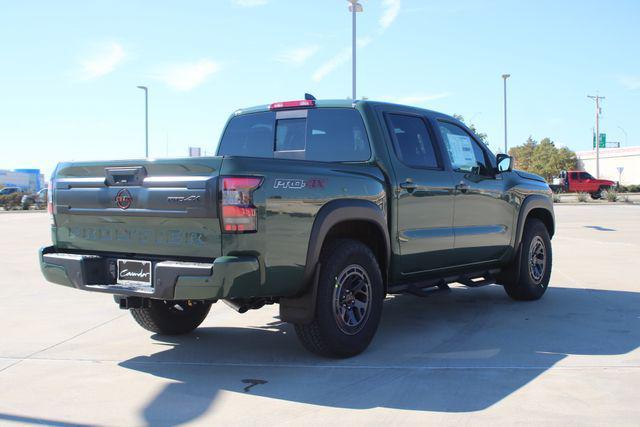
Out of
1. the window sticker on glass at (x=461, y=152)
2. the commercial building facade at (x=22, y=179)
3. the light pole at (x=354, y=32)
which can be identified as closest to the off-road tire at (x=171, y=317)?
the window sticker on glass at (x=461, y=152)

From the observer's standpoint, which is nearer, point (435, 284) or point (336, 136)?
point (336, 136)

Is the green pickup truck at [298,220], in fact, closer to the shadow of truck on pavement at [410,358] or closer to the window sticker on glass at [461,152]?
the window sticker on glass at [461,152]

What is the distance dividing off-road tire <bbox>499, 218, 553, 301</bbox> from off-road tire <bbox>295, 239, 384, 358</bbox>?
104 inches

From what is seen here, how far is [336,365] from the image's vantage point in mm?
4621

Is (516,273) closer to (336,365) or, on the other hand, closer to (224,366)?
(336,365)

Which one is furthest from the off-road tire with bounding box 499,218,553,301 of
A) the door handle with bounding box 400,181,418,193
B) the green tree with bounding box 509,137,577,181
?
the green tree with bounding box 509,137,577,181

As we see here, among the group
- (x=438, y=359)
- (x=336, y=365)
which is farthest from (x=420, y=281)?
(x=336, y=365)

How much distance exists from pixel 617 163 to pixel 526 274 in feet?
228

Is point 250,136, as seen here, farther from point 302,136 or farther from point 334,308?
point 334,308

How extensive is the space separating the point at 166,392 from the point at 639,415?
2776 millimetres

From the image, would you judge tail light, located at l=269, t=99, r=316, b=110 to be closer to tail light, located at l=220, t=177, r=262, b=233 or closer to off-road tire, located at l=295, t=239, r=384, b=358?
off-road tire, located at l=295, t=239, r=384, b=358

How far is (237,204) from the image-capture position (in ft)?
12.9

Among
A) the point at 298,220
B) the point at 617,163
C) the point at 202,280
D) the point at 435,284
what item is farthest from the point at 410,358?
the point at 617,163

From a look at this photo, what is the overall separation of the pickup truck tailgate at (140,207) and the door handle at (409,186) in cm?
187
